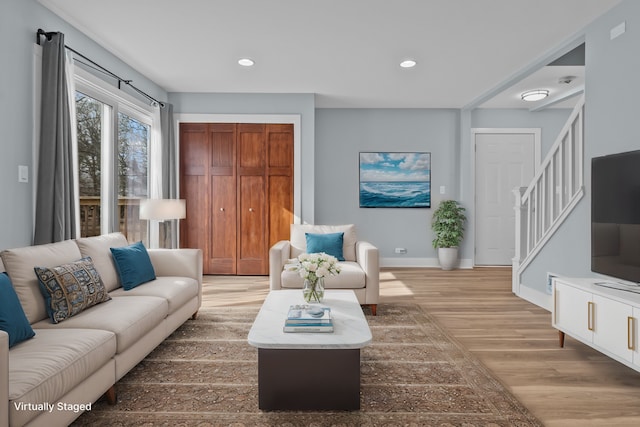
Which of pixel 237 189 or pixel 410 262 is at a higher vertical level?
pixel 237 189

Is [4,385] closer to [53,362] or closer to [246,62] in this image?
[53,362]

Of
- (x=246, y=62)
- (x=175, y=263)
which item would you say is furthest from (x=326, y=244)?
(x=246, y=62)

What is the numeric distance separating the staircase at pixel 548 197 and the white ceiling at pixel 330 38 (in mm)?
915

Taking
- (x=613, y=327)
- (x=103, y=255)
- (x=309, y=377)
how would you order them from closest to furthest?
(x=309, y=377), (x=613, y=327), (x=103, y=255)

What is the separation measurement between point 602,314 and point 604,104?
5.80 ft

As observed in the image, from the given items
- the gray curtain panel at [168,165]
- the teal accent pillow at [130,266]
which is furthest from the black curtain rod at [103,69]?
the teal accent pillow at [130,266]

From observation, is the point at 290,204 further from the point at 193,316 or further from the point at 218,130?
the point at 193,316

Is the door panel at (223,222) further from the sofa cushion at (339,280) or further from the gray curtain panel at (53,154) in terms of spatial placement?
the gray curtain panel at (53,154)

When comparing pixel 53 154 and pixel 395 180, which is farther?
pixel 395 180

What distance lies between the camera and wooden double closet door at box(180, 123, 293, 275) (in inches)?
218

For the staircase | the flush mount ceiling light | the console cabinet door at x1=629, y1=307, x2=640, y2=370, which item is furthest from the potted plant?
the console cabinet door at x1=629, y1=307, x2=640, y2=370

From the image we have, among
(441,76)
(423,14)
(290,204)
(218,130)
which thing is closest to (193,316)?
(290,204)

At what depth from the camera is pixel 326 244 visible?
4199mm

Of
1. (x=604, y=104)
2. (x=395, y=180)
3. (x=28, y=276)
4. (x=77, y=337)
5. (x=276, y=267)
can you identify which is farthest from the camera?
(x=395, y=180)
